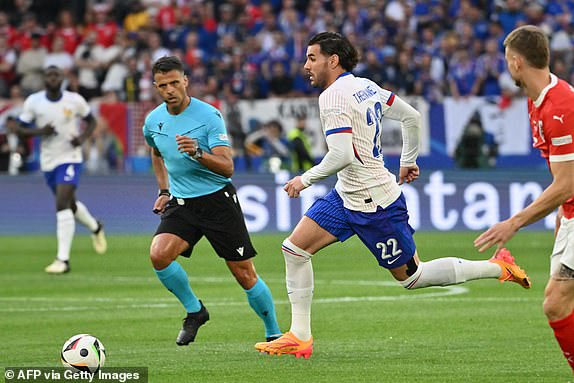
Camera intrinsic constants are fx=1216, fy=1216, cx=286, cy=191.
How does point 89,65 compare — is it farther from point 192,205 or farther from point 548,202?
point 548,202

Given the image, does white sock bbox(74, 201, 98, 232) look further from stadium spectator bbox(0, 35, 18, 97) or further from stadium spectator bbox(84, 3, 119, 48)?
stadium spectator bbox(84, 3, 119, 48)

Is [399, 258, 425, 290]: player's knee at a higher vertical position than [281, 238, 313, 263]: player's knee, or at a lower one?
lower

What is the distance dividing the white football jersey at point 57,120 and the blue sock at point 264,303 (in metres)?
8.13

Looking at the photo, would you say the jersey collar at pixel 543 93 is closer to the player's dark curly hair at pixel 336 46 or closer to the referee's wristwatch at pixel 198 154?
the player's dark curly hair at pixel 336 46

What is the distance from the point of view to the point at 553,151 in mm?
7219

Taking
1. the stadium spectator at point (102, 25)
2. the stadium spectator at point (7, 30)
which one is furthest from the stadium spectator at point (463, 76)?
the stadium spectator at point (7, 30)

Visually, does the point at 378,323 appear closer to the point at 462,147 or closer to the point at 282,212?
the point at 282,212

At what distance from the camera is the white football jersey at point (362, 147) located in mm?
9250

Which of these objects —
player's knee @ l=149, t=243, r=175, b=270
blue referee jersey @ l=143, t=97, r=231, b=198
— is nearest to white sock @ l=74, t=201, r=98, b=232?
blue referee jersey @ l=143, t=97, r=231, b=198

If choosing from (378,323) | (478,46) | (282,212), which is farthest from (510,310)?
(478,46)

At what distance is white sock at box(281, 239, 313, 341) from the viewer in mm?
9586

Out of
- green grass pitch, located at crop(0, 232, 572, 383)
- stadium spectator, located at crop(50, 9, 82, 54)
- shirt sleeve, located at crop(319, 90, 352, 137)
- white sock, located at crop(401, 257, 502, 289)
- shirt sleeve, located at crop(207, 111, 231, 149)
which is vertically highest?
stadium spectator, located at crop(50, 9, 82, 54)

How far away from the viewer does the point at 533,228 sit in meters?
23.4

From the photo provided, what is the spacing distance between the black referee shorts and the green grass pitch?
2.74 ft
